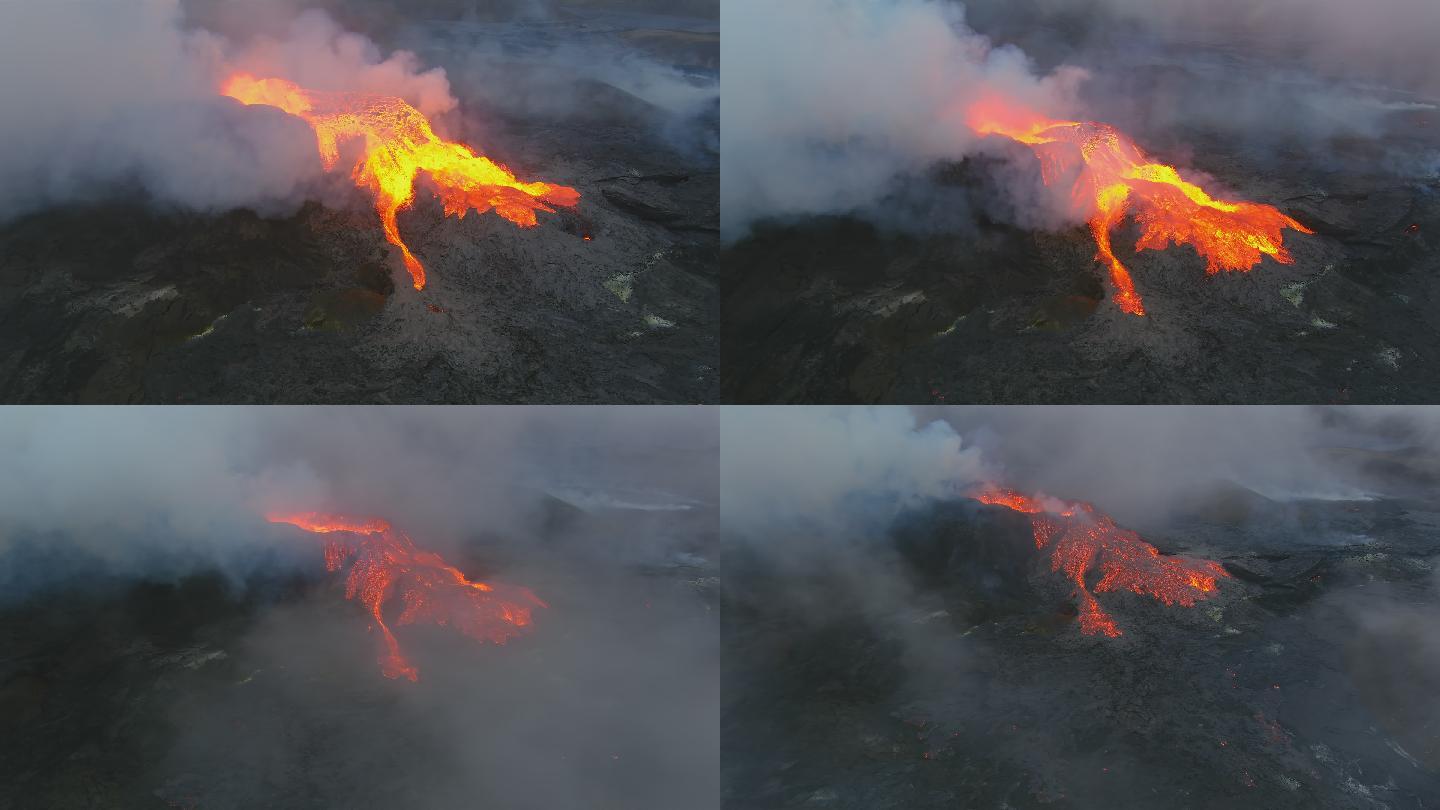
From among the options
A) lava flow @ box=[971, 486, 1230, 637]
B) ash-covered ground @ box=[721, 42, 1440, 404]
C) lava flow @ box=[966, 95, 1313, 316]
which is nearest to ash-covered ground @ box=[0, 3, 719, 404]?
ash-covered ground @ box=[721, 42, 1440, 404]

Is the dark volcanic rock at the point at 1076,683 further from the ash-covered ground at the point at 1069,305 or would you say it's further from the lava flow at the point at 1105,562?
the ash-covered ground at the point at 1069,305

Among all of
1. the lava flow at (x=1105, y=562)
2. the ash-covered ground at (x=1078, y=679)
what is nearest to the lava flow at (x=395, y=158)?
the ash-covered ground at (x=1078, y=679)

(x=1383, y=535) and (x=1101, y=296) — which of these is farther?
(x=1383, y=535)

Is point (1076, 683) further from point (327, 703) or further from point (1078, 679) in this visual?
point (327, 703)

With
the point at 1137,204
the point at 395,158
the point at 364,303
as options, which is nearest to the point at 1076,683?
the point at 1137,204

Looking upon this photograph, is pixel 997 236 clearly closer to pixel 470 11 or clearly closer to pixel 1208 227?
pixel 1208 227

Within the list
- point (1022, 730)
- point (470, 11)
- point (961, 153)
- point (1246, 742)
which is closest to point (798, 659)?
point (1022, 730)
